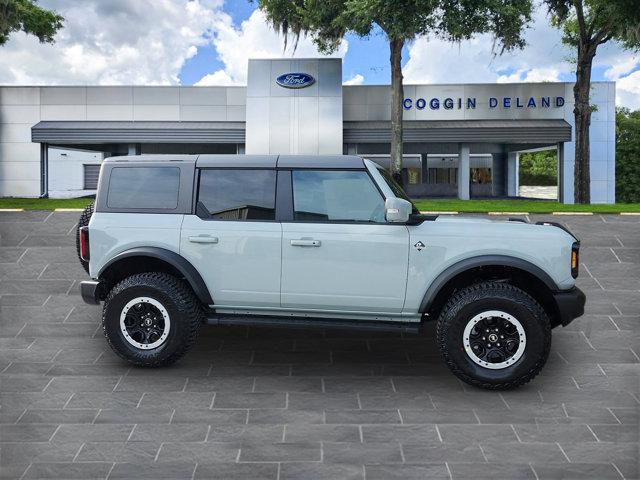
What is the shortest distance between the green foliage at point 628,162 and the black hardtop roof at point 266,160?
4576cm

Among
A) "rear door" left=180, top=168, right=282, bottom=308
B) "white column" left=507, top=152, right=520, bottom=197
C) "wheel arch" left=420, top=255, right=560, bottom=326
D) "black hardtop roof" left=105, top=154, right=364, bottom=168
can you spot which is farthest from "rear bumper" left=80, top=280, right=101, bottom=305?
"white column" left=507, top=152, right=520, bottom=197

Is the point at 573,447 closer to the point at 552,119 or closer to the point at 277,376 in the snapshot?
the point at 277,376

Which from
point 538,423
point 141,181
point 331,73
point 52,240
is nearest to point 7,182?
point 331,73

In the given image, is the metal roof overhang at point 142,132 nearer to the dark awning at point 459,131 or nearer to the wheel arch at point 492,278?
the dark awning at point 459,131

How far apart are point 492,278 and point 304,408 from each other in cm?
232

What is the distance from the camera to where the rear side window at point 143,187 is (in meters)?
6.73

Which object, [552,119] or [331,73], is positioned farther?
[552,119]

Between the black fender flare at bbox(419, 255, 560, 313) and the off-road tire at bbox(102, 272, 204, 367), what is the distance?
2.27 meters

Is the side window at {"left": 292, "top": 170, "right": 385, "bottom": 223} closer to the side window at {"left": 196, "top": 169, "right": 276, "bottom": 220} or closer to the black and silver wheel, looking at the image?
the side window at {"left": 196, "top": 169, "right": 276, "bottom": 220}

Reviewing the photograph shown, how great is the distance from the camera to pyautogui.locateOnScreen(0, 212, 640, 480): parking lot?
4.41 m

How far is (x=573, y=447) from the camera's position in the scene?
4695 millimetres

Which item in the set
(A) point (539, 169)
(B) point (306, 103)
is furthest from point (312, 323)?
(A) point (539, 169)

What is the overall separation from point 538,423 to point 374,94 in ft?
96.8

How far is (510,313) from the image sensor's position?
5980 millimetres
